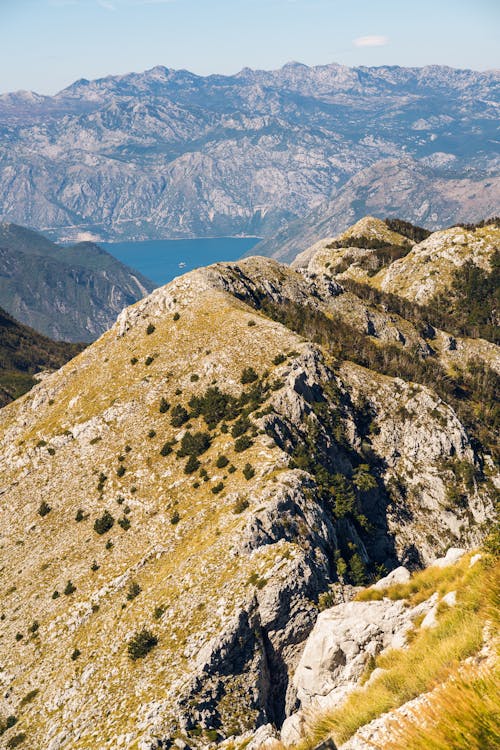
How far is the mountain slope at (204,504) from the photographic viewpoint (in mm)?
47688

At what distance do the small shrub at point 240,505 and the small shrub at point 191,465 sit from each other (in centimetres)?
1256

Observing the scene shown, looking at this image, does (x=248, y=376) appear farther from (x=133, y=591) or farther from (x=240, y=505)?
Answer: (x=133, y=591)

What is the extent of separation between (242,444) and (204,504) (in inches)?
443

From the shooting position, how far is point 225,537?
188ft

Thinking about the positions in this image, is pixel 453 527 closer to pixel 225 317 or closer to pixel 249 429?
pixel 249 429

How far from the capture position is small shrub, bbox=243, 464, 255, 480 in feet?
220

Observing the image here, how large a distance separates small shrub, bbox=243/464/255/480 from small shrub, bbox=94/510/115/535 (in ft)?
70.2

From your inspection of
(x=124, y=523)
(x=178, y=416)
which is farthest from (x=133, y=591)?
(x=178, y=416)

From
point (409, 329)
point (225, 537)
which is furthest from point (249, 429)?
point (409, 329)

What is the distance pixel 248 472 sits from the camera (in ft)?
221

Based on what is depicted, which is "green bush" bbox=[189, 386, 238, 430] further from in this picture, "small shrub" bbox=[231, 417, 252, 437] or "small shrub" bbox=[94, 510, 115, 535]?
"small shrub" bbox=[94, 510, 115, 535]

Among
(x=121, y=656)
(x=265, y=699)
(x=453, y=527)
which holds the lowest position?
(x=453, y=527)

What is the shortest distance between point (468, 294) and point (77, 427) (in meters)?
157

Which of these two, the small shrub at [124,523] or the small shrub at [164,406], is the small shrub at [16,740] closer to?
the small shrub at [124,523]
